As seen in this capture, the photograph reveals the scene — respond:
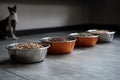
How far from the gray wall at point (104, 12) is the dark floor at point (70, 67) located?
2.68 meters

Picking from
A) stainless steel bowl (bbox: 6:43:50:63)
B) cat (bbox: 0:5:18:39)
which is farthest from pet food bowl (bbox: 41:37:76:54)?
cat (bbox: 0:5:18:39)

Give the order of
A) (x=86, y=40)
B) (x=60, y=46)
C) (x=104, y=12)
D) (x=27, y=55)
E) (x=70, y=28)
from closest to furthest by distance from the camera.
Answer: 1. (x=27, y=55)
2. (x=60, y=46)
3. (x=86, y=40)
4. (x=70, y=28)
5. (x=104, y=12)

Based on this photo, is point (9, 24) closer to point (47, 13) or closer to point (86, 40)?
point (47, 13)

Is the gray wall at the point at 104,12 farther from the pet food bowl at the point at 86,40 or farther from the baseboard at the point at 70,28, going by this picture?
the pet food bowl at the point at 86,40

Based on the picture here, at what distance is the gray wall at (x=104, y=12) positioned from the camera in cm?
536

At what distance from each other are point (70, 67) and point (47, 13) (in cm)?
294

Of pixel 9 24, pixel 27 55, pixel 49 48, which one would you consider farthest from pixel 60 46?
pixel 9 24

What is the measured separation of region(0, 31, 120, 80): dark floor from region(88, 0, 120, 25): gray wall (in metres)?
2.68

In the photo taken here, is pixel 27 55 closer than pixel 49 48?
Yes

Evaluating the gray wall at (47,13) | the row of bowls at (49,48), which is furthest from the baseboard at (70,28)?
the row of bowls at (49,48)

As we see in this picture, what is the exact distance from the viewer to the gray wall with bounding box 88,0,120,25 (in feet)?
17.6

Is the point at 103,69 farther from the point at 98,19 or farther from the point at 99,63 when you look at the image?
the point at 98,19

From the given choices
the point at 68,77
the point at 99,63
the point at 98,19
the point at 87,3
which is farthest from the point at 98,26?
the point at 68,77

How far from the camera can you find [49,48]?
2812 mm
